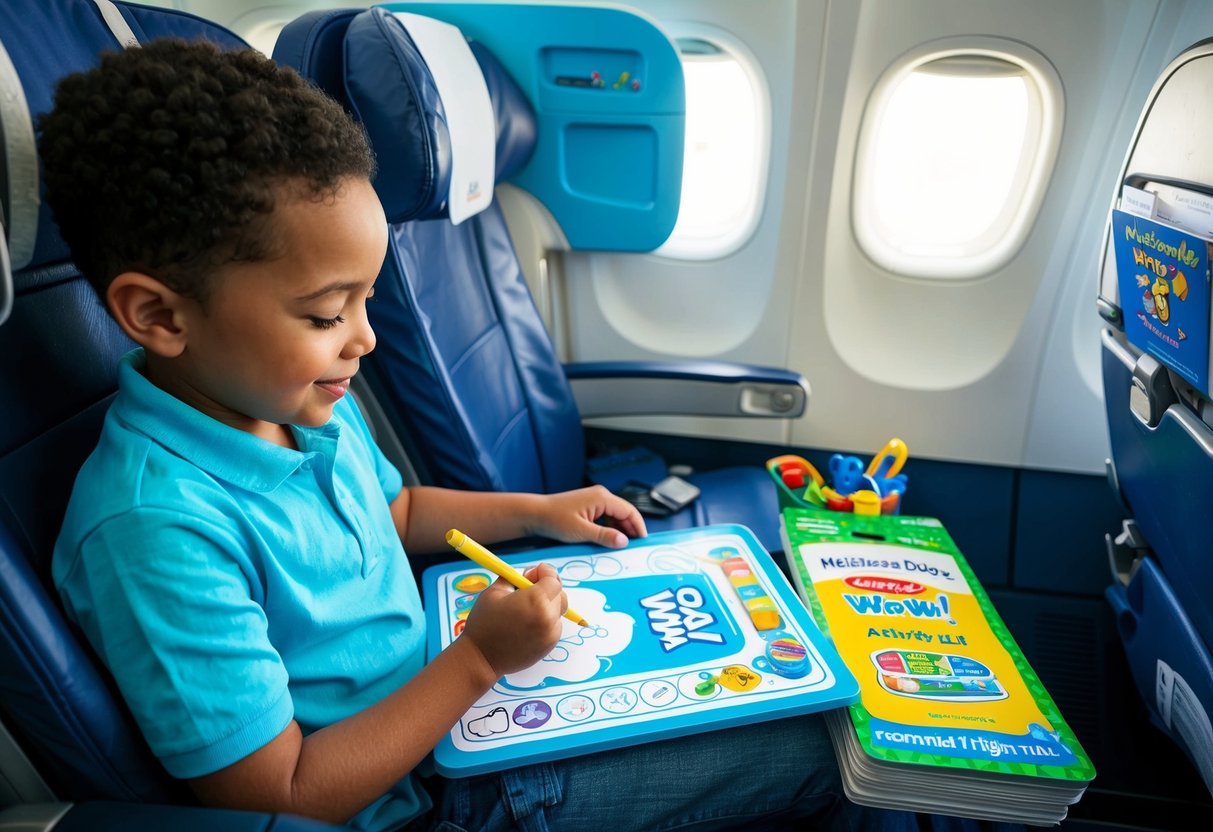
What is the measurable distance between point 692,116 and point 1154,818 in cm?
184

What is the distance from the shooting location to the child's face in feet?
2.42

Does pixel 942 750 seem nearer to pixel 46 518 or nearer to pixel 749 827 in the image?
pixel 749 827

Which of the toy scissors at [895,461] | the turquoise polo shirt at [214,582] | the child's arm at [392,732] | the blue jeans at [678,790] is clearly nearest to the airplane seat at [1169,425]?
the toy scissors at [895,461]

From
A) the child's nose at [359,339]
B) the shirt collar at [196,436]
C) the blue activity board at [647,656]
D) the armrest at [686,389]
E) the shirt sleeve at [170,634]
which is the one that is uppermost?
the child's nose at [359,339]

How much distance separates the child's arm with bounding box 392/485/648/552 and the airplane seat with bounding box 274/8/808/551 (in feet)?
0.33

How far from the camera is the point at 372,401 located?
1.37 meters

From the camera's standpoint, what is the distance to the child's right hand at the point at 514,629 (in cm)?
91

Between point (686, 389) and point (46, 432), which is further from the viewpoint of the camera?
point (686, 389)

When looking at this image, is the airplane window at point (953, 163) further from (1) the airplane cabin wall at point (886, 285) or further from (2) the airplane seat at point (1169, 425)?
(2) the airplane seat at point (1169, 425)

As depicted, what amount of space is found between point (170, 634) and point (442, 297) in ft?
2.78

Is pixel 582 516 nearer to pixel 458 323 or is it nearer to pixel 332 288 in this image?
pixel 458 323

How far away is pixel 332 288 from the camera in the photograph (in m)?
0.77

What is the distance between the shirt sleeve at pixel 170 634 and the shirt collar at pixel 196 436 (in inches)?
3.1

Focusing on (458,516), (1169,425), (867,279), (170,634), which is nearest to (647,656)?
(458,516)
